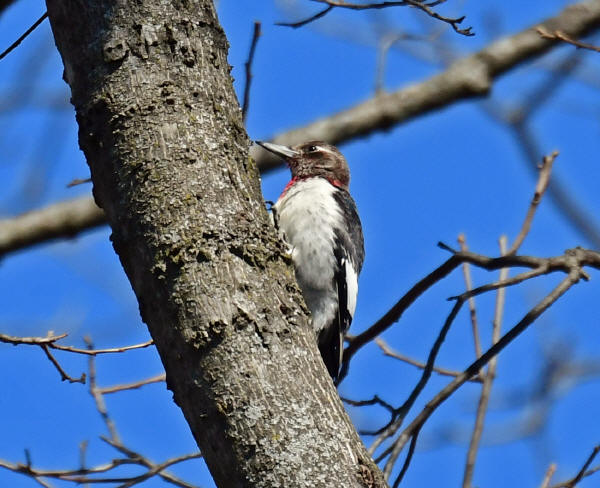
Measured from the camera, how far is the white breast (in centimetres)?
519

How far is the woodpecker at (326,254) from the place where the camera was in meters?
5.16

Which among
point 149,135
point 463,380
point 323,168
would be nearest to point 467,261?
point 463,380

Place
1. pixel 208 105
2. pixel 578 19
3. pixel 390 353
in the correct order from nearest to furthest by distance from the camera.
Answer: pixel 208 105
pixel 390 353
pixel 578 19

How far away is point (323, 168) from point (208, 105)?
11.5 ft

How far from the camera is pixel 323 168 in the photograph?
253 inches

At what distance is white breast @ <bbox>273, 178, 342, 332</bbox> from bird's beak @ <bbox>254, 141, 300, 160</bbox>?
35.4 inches

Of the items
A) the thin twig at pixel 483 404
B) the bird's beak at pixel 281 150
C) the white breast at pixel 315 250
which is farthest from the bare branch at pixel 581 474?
the bird's beak at pixel 281 150

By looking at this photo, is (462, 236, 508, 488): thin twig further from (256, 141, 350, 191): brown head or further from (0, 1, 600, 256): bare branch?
(0, 1, 600, 256): bare branch

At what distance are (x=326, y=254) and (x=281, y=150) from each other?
1.34m

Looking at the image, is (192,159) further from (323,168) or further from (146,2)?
(323,168)

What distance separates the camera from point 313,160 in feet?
21.2

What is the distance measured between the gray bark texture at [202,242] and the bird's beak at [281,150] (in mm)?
3047

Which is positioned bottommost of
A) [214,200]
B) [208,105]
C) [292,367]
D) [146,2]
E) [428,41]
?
[292,367]

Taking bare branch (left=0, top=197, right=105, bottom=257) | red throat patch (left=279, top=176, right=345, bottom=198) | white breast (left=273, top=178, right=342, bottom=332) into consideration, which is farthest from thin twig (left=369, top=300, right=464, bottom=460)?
bare branch (left=0, top=197, right=105, bottom=257)
